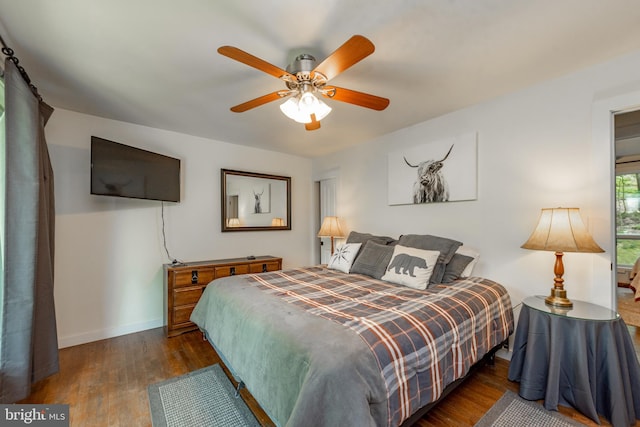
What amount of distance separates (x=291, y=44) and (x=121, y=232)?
2.76m

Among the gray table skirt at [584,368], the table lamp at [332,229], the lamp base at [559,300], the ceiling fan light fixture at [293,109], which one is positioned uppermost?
the ceiling fan light fixture at [293,109]

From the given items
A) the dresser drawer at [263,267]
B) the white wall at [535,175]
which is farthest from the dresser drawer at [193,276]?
the white wall at [535,175]

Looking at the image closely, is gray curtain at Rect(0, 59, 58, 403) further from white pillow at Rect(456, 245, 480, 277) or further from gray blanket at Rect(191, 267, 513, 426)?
white pillow at Rect(456, 245, 480, 277)

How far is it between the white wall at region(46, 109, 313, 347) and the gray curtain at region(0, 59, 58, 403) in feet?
3.13

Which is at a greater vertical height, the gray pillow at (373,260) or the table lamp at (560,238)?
the table lamp at (560,238)

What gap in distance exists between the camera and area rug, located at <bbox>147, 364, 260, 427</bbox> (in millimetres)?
1611

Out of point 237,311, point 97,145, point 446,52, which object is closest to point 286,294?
point 237,311

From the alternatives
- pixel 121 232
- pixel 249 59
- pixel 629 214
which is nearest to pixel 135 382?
pixel 121 232

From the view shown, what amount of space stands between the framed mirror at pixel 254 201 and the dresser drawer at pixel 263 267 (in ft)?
2.22

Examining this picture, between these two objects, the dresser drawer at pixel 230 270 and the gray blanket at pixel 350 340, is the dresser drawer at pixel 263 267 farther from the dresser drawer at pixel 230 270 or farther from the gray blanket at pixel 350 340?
the gray blanket at pixel 350 340

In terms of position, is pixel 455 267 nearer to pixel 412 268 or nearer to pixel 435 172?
pixel 412 268

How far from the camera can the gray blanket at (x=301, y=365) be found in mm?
1058

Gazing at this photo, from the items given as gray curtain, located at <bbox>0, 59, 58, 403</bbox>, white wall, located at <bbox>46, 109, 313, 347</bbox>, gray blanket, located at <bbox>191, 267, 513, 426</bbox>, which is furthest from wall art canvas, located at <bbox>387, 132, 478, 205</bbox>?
gray curtain, located at <bbox>0, 59, 58, 403</bbox>

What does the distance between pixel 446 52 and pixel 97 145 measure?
298 cm
